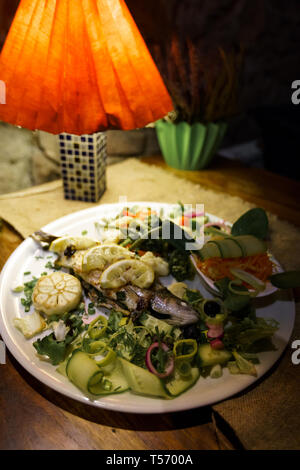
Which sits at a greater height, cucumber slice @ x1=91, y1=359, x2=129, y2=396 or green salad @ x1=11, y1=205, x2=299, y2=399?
green salad @ x1=11, y1=205, x2=299, y2=399

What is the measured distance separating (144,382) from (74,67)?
79 cm

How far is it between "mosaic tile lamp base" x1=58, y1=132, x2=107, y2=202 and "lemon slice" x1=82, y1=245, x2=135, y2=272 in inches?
24.2

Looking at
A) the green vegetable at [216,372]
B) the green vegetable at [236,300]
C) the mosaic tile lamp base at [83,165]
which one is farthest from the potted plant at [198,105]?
the green vegetable at [216,372]

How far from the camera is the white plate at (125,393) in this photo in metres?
0.88

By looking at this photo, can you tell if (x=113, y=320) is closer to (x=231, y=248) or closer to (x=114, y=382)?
(x=114, y=382)

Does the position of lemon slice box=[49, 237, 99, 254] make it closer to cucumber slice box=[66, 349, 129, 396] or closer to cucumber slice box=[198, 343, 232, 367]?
cucumber slice box=[66, 349, 129, 396]

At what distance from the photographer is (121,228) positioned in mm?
1451

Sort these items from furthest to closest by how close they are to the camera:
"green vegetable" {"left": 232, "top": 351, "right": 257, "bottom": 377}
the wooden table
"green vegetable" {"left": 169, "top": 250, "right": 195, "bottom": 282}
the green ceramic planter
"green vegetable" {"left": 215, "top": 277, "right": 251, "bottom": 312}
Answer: the green ceramic planter < "green vegetable" {"left": 169, "top": 250, "right": 195, "bottom": 282} < "green vegetable" {"left": 215, "top": 277, "right": 251, "bottom": 312} < "green vegetable" {"left": 232, "top": 351, "right": 257, "bottom": 377} < the wooden table

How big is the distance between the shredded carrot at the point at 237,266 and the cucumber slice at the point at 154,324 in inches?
9.5

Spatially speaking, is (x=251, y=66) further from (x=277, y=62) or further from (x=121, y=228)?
(x=121, y=228)

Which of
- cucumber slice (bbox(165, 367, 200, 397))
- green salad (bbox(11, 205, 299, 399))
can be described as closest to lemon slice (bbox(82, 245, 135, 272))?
green salad (bbox(11, 205, 299, 399))

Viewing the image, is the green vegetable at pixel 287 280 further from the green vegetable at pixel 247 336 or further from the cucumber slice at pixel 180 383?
the cucumber slice at pixel 180 383

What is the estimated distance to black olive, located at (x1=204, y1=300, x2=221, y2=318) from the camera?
1093mm

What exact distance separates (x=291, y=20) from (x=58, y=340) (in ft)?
9.90
